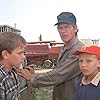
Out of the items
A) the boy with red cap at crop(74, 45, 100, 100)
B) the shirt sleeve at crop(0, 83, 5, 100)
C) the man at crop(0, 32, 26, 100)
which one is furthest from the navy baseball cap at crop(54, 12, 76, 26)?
the shirt sleeve at crop(0, 83, 5, 100)

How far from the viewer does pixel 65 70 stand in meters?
3.96

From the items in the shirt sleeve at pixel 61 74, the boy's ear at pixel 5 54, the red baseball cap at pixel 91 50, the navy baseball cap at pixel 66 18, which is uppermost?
the navy baseball cap at pixel 66 18

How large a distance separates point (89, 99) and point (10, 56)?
0.89m

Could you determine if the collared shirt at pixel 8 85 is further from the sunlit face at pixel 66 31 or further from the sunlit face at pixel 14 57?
the sunlit face at pixel 66 31

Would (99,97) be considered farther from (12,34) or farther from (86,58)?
(12,34)

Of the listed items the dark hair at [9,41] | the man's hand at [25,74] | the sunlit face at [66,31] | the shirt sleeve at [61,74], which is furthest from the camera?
the sunlit face at [66,31]

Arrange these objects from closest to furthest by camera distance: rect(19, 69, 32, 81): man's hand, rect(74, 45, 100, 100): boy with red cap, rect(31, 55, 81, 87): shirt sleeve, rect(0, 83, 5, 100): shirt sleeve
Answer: rect(0, 83, 5, 100): shirt sleeve < rect(74, 45, 100, 100): boy with red cap < rect(19, 69, 32, 81): man's hand < rect(31, 55, 81, 87): shirt sleeve

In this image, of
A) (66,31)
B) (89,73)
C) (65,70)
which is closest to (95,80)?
(89,73)

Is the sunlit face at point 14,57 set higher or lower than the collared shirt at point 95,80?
higher

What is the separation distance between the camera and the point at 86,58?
3371 millimetres

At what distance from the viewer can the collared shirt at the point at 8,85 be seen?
2.78 meters

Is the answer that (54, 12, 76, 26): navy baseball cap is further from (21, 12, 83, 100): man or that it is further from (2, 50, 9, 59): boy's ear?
(2, 50, 9, 59): boy's ear

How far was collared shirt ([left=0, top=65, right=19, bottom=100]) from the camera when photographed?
278 cm

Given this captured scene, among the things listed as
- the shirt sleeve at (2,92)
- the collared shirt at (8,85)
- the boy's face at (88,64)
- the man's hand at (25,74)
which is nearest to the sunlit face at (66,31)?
the man's hand at (25,74)
